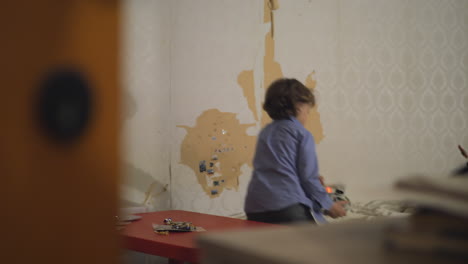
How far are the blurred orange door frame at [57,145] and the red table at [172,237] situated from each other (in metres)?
1.26

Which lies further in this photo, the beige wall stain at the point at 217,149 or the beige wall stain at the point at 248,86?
the beige wall stain at the point at 248,86

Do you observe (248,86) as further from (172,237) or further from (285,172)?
(172,237)

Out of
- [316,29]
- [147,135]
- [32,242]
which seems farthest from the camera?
[316,29]

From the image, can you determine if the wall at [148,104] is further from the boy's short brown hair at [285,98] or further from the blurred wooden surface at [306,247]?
the blurred wooden surface at [306,247]

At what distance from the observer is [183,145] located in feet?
10.3

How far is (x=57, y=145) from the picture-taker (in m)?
0.39

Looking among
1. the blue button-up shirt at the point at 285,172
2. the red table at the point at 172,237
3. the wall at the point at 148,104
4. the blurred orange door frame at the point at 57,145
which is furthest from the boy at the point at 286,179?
the blurred orange door frame at the point at 57,145

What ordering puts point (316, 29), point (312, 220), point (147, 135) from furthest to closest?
1. point (316, 29)
2. point (147, 135)
3. point (312, 220)

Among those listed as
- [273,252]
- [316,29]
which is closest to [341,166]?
[316,29]

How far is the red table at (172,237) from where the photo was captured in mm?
1711

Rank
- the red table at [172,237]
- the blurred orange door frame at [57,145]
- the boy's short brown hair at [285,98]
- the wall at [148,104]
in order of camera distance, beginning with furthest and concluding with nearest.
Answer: the wall at [148,104], the boy's short brown hair at [285,98], the red table at [172,237], the blurred orange door frame at [57,145]

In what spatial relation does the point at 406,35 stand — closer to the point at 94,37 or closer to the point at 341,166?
the point at 341,166

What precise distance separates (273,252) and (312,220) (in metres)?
2.12

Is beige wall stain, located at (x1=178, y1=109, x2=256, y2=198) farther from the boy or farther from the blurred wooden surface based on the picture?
the blurred wooden surface
